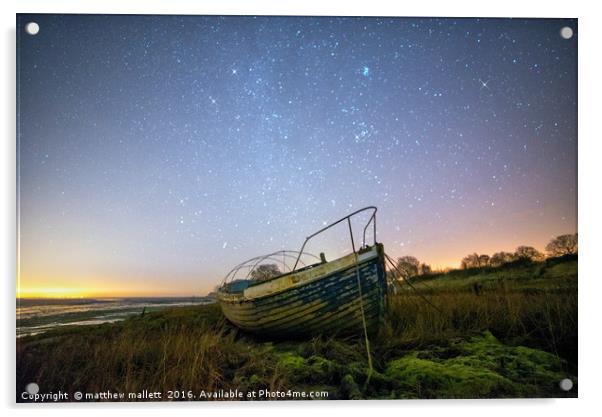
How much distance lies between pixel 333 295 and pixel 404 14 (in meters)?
2.63

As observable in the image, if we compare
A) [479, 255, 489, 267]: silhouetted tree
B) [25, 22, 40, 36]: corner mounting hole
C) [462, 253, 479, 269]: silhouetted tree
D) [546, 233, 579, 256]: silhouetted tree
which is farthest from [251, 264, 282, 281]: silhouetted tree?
[25, 22, 40, 36]: corner mounting hole

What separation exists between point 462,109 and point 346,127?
3.56 feet

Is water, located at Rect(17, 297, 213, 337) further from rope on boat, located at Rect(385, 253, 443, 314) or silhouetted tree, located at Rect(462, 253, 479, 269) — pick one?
silhouetted tree, located at Rect(462, 253, 479, 269)

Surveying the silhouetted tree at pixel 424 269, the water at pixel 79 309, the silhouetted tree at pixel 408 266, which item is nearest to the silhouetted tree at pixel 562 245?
the silhouetted tree at pixel 424 269

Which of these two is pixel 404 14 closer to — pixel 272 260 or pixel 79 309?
pixel 272 260

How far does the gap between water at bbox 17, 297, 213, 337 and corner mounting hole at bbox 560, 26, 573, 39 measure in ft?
13.3

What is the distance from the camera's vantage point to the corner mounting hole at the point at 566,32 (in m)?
5.00

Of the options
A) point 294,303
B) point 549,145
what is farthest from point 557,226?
point 294,303

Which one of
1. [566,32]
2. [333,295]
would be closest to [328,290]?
[333,295]

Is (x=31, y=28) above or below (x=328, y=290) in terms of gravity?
above

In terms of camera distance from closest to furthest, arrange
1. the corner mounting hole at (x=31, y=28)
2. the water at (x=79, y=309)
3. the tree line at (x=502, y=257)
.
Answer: the water at (x=79, y=309) < the corner mounting hole at (x=31, y=28) < the tree line at (x=502, y=257)

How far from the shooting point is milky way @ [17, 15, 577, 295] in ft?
16.4

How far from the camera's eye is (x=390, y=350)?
504cm

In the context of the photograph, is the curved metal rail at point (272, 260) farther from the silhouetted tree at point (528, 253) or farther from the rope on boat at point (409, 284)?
the silhouetted tree at point (528, 253)
